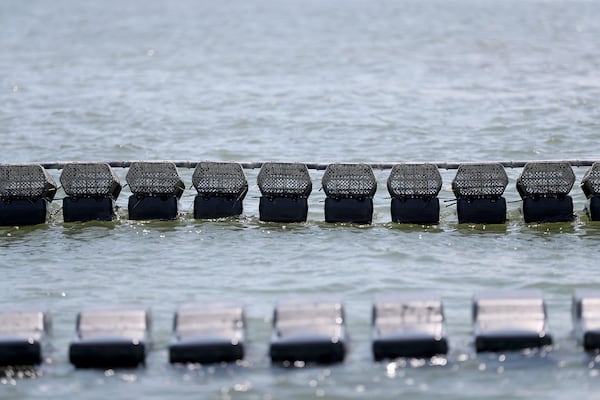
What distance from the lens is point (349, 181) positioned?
30.1 m

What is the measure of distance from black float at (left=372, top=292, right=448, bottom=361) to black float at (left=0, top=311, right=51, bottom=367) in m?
5.49

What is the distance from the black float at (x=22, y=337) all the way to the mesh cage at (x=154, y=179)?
9.23 meters

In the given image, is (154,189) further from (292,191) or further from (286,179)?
(292,191)

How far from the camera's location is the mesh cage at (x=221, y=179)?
3061cm

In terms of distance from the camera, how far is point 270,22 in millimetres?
104938

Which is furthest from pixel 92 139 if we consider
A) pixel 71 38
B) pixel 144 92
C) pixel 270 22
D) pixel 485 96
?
pixel 270 22

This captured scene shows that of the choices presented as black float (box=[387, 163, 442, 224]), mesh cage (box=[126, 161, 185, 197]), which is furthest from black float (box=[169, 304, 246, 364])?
mesh cage (box=[126, 161, 185, 197])

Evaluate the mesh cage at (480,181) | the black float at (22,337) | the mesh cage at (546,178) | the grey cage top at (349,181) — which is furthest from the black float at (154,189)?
the black float at (22,337)

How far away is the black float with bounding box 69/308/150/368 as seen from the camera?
20766 mm

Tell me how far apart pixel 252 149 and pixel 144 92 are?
53.8ft

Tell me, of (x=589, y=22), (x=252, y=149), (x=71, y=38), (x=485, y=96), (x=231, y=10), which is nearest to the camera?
(x=252, y=149)

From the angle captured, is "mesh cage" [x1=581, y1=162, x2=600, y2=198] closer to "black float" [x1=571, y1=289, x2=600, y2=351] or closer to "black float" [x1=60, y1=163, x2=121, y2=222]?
"black float" [x1=571, y1=289, x2=600, y2=351]

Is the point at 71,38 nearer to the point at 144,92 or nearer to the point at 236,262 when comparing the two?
the point at 144,92

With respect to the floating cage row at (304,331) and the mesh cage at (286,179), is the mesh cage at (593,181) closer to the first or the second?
the mesh cage at (286,179)
